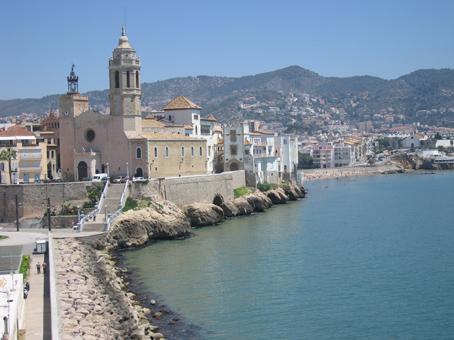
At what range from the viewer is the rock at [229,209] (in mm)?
57938

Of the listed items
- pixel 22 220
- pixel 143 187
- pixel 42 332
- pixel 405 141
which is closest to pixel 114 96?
pixel 143 187

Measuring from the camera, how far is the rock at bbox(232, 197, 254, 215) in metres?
59.6

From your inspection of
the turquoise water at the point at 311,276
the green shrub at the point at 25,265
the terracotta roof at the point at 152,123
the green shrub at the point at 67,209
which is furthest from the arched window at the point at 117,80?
the green shrub at the point at 25,265

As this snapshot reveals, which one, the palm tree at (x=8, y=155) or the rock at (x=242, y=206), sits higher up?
the palm tree at (x=8, y=155)

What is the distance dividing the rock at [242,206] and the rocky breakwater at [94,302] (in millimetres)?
22548

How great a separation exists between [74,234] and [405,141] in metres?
155

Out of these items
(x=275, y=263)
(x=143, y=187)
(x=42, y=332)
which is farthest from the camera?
(x=143, y=187)

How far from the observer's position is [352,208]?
221 ft

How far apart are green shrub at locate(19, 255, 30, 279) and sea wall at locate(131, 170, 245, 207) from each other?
15675 millimetres

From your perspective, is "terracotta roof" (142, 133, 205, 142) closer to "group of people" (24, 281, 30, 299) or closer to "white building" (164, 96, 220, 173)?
"white building" (164, 96, 220, 173)

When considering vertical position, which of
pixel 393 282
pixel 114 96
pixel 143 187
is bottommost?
pixel 393 282

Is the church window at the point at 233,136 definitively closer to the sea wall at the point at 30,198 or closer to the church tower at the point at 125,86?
the church tower at the point at 125,86

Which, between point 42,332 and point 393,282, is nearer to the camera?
point 42,332

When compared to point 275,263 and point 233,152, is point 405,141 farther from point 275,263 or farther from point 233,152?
point 275,263
